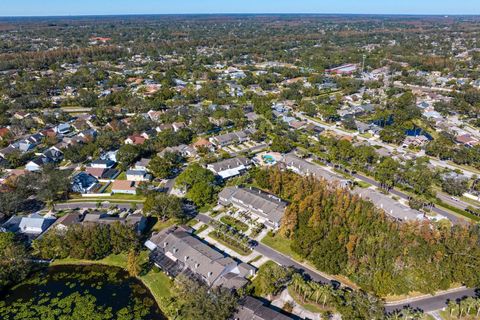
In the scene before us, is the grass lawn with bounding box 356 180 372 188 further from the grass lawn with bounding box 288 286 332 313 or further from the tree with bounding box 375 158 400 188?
the grass lawn with bounding box 288 286 332 313

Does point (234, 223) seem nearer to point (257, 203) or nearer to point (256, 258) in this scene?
point (257, 203)

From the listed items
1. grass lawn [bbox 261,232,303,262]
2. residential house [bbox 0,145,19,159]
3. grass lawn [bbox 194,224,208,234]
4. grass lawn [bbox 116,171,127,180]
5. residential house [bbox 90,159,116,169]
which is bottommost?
grass lawn [bbox 261,232,303,262]

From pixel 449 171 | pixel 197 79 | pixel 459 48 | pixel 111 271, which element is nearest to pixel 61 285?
pixel 111 271

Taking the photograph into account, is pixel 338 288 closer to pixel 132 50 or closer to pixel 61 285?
pixel 61 285

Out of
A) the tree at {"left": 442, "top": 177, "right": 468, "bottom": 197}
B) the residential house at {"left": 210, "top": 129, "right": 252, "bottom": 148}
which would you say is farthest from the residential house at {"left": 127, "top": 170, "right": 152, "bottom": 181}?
the tree at {"left": 442, "top": 177, "right": 468, "bottom": 197}

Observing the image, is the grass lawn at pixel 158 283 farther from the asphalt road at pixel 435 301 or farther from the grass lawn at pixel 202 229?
the asphalt road at pixel 435 301

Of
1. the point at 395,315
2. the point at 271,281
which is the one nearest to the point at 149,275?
the point at 271,281

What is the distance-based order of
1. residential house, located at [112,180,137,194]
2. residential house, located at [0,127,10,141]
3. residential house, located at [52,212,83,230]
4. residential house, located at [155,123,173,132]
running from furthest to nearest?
residential house, located at [155,123,173,132]
residential house, located at [0,127,10,141]
residential house, located at [112,180,137,194]
residential house, located at [52,212,83,230]
